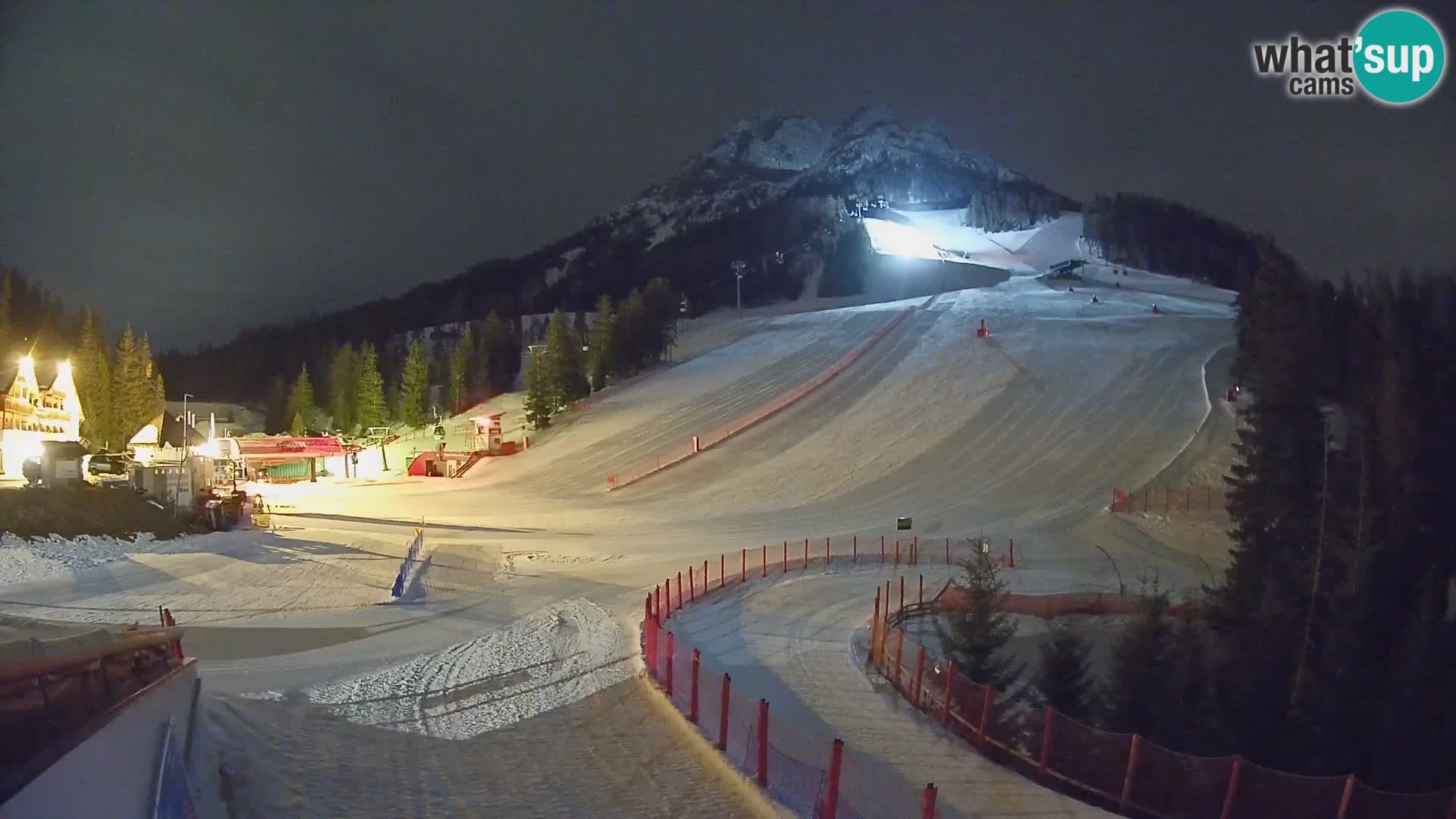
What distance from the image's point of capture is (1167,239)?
152500 mm

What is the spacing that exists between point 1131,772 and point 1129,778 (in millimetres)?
69

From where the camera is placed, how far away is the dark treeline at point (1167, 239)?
13912 cm

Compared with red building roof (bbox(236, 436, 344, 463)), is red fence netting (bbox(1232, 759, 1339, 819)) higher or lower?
lower

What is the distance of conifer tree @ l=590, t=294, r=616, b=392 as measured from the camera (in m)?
69.9

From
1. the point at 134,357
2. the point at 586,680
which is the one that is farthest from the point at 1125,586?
the point at 134,357

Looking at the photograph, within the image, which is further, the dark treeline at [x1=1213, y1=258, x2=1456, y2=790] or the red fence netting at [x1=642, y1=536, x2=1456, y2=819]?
the dark treeline at [x1=1213, y1=258, x2=1456, y2=790]

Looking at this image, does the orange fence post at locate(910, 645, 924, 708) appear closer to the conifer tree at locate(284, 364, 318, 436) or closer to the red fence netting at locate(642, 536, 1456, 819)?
the red fence netting at locate(642, 536, 1456, 819)

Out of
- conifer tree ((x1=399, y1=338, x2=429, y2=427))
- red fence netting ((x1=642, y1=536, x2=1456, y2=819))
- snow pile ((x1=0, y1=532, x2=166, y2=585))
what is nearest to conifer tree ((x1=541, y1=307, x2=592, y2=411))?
conifer tree ((x1=399, y1=338, x2=429, y2=427))

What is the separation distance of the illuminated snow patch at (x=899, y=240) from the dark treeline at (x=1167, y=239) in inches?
1010

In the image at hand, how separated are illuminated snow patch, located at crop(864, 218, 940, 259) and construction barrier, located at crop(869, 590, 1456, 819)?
14243cm

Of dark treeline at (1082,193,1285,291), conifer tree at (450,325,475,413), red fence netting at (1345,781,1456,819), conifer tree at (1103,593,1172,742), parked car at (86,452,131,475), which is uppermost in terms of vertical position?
dark treeline at (1082,193,1285,291)

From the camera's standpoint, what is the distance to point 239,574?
20.0 m

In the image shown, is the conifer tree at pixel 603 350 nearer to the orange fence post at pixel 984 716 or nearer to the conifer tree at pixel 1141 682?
the conifer tree at pixel 1141 682

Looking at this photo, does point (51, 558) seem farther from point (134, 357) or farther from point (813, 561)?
point (134, 357)
